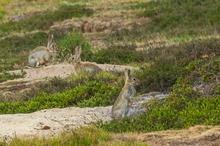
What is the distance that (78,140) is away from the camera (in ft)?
29.8

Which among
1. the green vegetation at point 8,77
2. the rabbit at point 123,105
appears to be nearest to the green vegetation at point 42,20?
the green vegetation at point 8,77

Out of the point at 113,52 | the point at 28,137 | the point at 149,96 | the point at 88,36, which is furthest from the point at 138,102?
the point at 88,36

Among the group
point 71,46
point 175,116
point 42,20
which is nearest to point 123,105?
point 175,116

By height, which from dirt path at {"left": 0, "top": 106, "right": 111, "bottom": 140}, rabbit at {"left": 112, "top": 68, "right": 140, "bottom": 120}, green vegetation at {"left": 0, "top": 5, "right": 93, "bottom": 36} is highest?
rabbit at {"left": 112, "top": 68, "right": 140, "bottom": 120}

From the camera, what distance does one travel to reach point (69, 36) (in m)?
21.3

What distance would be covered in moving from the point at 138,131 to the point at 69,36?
11474mm

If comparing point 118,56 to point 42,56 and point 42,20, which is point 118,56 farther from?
point 42,20

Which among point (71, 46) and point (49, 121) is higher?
point (49, 121)

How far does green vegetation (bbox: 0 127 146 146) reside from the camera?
8900mm

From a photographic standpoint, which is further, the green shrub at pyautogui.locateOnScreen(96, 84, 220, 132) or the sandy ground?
the green shrub at pyautogui.locateOnScreen(96, 84, 220, 132)

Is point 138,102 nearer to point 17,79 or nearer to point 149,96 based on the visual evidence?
point 149,96

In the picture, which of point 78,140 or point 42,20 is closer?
point 78,140

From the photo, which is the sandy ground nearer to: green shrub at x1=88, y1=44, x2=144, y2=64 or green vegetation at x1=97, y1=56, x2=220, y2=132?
green vegetation at x1=97, y1=56, x2=220, y2=132

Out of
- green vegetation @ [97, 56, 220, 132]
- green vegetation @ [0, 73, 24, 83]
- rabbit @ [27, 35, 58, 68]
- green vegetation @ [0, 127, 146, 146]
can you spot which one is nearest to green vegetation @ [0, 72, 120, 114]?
green vegetation @ [97, 56, 220, 132]
